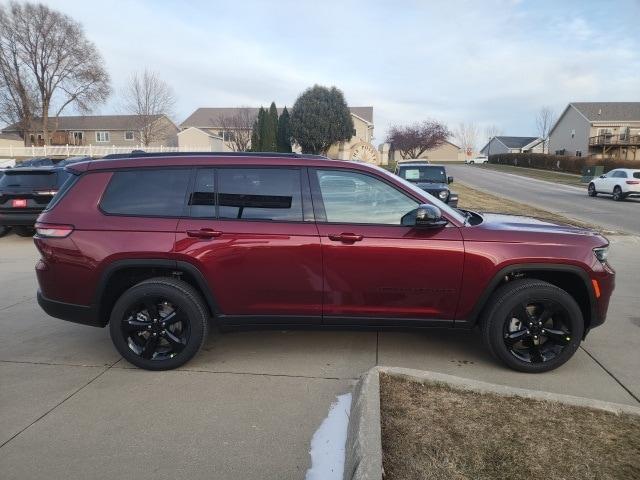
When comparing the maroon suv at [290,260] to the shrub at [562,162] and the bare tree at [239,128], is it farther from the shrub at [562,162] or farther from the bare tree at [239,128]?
the bare tree at [239,128]

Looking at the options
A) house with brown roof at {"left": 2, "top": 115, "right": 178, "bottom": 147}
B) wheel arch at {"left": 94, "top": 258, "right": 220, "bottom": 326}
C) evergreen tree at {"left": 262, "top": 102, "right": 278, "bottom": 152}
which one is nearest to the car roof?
wheel arch at {"left": 94, "top": 258, "right": 220, "bottom": 326}

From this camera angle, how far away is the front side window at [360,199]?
12.9 ft

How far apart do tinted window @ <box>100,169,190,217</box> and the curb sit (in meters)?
2.08

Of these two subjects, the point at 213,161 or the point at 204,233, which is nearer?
the point at 204,233

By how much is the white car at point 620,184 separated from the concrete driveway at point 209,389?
20366 mm

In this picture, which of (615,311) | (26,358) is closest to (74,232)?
(26,358)

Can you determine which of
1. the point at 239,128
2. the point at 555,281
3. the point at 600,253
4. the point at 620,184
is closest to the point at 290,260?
the point at 555,281

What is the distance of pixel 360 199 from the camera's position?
398 cm

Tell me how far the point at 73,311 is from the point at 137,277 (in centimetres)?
59

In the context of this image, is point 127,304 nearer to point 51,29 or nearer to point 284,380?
point 284,380

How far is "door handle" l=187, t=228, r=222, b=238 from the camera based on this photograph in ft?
12.7

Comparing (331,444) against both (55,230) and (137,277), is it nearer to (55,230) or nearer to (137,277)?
(137,277)

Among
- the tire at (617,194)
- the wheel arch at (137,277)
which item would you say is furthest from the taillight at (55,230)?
the tire at (617,194)

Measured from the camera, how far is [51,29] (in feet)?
164
